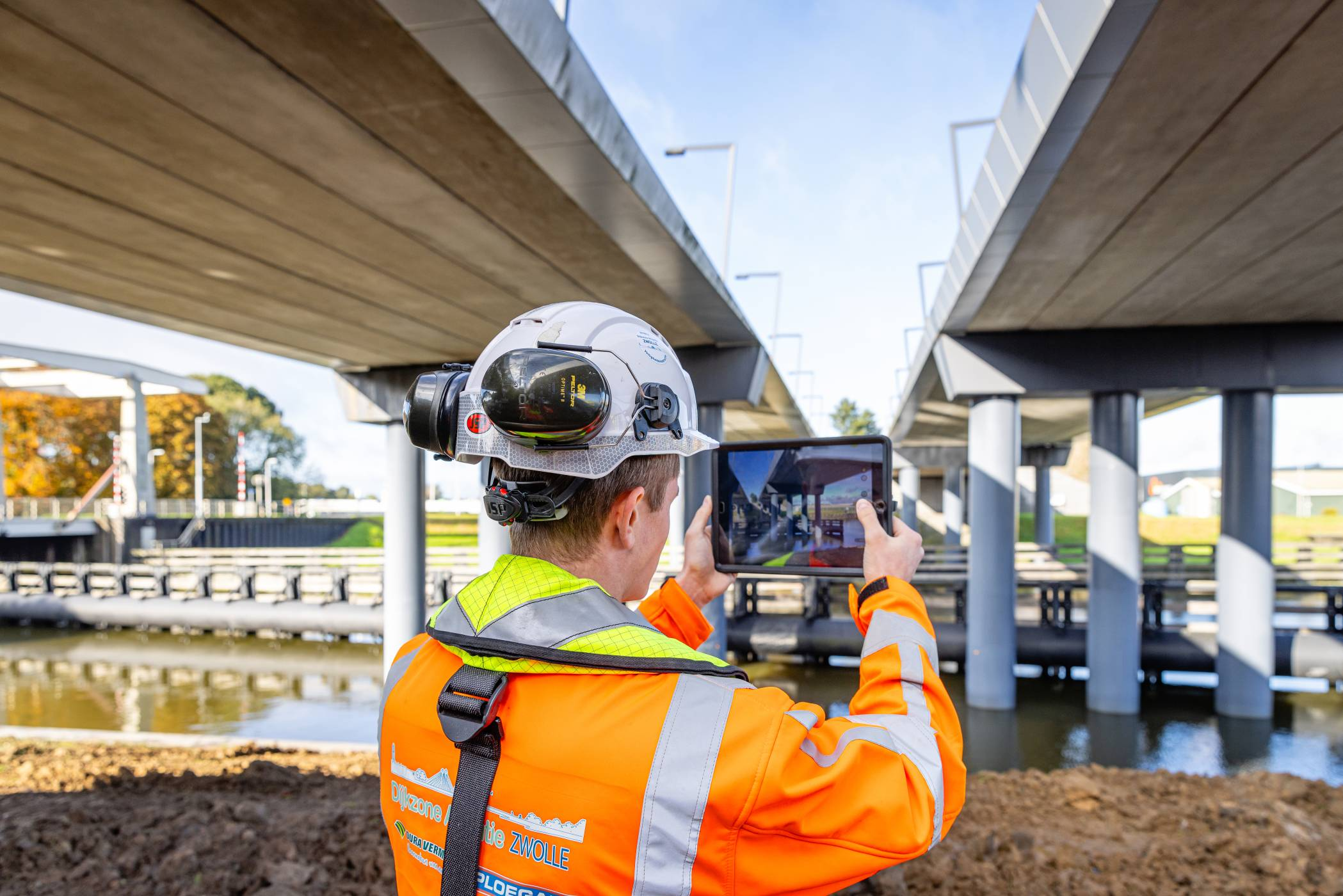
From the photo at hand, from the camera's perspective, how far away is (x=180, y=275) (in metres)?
8.41

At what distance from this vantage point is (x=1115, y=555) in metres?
12.3

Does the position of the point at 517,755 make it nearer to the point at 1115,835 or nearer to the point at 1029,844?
the point at 1029,844

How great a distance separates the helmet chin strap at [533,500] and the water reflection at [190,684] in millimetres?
11646

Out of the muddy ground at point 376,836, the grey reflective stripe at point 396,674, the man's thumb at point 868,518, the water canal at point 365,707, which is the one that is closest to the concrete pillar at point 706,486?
the water canal at point 365,707

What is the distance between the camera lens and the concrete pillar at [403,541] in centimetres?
1443

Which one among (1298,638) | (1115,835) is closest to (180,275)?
(1115,835)

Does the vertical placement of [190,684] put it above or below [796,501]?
below

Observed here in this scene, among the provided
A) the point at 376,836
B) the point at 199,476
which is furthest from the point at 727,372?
the point at 199,476

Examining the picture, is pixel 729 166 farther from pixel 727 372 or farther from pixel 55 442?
pixel 55 442

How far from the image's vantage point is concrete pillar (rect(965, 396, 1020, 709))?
496 inches

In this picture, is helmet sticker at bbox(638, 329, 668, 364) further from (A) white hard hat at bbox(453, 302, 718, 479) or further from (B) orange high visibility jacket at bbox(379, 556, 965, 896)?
(B) orange high visibility jacket at bbox(379, 556, 965, 896)

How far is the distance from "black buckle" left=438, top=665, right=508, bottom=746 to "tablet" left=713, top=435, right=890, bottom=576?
883 mm

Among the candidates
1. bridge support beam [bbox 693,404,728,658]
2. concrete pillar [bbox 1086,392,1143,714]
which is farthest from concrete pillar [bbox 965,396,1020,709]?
bridge support beam [bbox 693,404,728,658]

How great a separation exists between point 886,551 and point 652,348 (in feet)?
2.08
